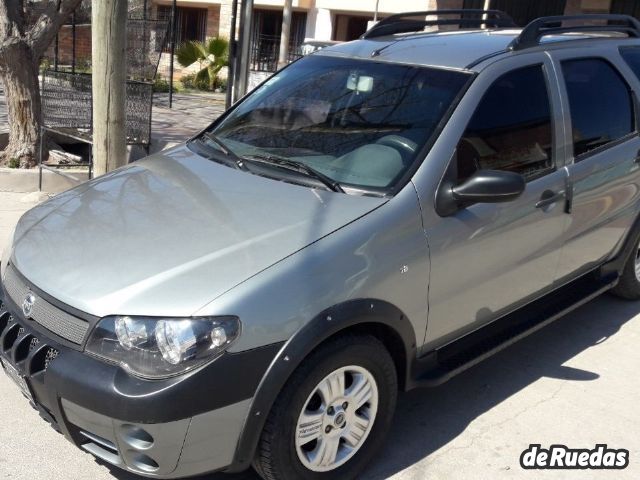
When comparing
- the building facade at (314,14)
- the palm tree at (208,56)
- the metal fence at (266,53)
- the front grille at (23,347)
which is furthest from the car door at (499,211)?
the metal fence at (266,53)

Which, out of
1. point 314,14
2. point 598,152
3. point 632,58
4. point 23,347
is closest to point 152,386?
point 23,347

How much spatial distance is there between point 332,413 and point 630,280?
10.4ft

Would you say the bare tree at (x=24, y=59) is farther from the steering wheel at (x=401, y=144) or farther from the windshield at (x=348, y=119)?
the steering wheel at (x=401, y=144)

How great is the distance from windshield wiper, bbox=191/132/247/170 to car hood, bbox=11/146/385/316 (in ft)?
0.23

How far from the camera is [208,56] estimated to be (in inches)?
824

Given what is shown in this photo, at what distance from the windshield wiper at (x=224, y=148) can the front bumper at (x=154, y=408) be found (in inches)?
50.7

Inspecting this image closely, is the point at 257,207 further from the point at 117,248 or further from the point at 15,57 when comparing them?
the point at 15,57

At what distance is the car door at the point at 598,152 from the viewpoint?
4.17 m

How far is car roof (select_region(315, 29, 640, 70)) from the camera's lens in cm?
384

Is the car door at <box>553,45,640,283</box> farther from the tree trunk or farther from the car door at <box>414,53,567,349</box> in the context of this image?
the tree trunk

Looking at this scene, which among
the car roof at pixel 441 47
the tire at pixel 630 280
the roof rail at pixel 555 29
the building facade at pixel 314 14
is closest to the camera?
the car roof at pixel 441 47

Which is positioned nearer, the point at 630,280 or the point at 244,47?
the point at 630,280

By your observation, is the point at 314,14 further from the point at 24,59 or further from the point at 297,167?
the point at 297,167

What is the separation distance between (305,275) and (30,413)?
178cm
